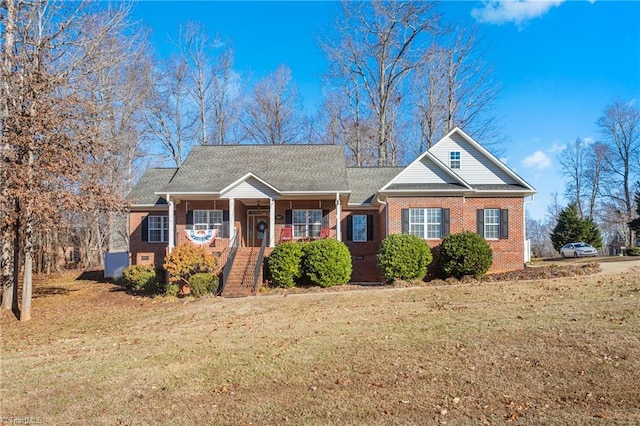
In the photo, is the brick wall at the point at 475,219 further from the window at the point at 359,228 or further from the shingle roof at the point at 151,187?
the shingle roof at the point at 151,187

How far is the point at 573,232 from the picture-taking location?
39.9 meters

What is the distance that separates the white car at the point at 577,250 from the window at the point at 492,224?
66.3ft

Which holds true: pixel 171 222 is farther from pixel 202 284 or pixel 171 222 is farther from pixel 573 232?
pixel 573 232

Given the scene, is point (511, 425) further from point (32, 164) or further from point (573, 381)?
point (32, 164)

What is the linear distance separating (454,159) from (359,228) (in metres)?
5.34

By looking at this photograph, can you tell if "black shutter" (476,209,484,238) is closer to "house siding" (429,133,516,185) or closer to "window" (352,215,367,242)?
"house siding" (429,133,516,185)

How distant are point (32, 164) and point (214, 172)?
929 cm

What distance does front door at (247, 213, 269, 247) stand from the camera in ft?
73.2

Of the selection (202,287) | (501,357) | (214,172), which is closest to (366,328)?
(501,357)

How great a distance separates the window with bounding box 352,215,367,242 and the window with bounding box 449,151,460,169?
467 cm

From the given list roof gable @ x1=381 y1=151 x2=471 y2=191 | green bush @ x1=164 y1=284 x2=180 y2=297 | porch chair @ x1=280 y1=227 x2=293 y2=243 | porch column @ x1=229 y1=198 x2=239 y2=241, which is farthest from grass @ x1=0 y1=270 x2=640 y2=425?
porch chair @ x1=280 y1=227 x2=293 y2=243

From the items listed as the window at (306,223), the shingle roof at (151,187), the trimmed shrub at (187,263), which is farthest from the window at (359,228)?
the shingle roof at (151,187)

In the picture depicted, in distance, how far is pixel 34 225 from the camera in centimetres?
1480

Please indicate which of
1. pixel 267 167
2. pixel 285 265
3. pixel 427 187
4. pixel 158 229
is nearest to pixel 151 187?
pixel 158 229
